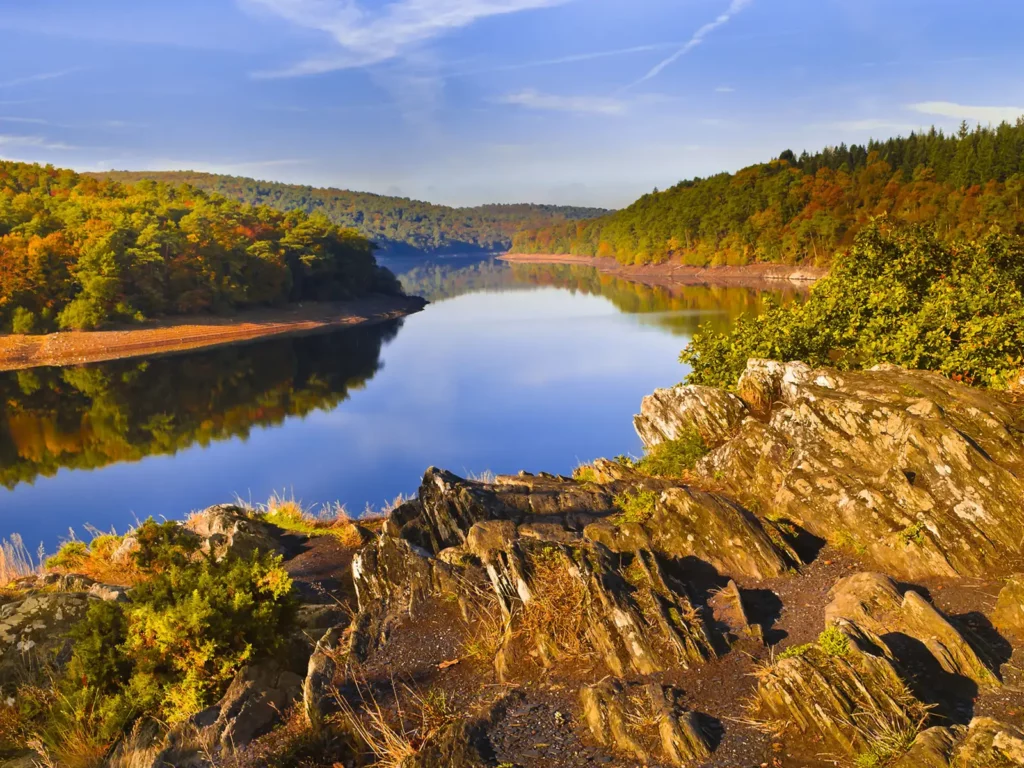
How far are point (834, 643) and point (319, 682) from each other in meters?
5.90

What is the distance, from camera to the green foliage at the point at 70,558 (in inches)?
713

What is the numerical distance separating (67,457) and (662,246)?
140689mm

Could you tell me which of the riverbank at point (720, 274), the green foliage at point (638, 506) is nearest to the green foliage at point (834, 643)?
the green foliage at point (638, 506)

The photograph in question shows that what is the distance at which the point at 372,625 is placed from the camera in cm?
1062

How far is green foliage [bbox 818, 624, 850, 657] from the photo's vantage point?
8031 mm

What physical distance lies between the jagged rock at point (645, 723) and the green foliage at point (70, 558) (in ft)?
48.7

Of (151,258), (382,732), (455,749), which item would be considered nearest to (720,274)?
(151,258)

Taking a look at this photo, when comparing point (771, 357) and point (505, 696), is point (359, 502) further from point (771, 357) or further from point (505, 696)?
point (505, 696)

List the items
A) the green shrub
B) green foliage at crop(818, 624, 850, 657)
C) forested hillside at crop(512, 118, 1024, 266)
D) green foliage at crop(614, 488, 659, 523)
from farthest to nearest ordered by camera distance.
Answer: forested hillside at crop(512, 118, 1024, 266) < the green shrub < green foliage at crop(614, 488, 659, 523) < green foliage at crop(818, 624, 850, 657)

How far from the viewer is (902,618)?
909cm

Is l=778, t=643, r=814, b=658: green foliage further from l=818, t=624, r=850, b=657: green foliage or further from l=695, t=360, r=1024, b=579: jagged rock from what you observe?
l=695, t=360, r=1024, b=579: jagged rock

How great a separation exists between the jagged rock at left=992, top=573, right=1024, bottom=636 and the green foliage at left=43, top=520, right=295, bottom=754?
9.06m

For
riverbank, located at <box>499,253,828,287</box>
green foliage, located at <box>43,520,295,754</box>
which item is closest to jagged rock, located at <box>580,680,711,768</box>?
green foliage, located at <box>43,520,295,754</box>

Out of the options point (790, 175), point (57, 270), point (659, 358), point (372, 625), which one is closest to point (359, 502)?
point (372, 625)
